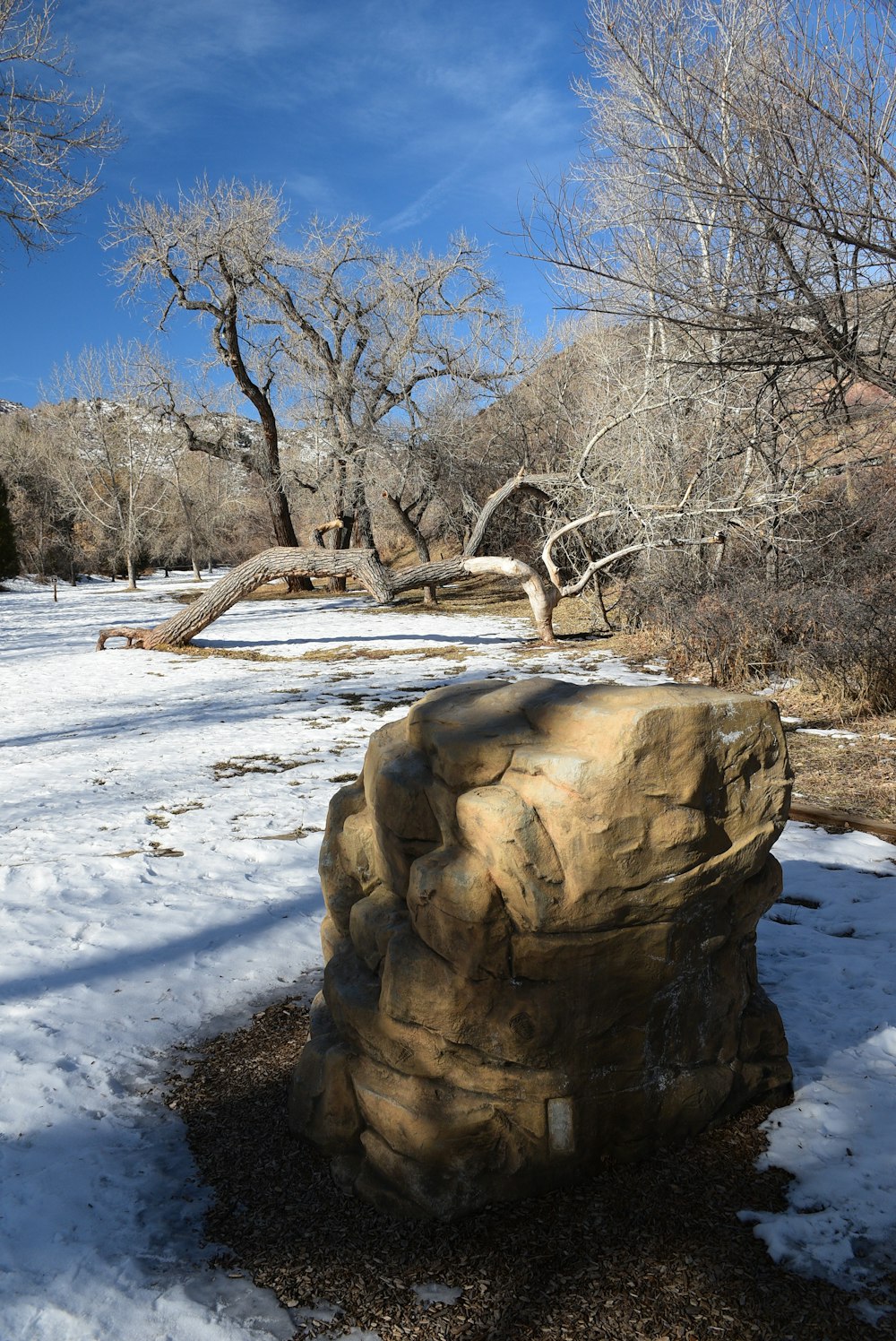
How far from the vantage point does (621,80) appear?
5941 mm

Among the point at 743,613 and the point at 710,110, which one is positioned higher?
the point at 710,110

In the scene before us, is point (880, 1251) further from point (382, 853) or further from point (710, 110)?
point (710, 110)

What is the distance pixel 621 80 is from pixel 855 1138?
655 centimetres

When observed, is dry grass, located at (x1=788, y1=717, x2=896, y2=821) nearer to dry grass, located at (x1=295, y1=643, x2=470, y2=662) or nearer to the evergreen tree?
dry grass, located at (x1=295, y1=643, x2=470, y2=662)

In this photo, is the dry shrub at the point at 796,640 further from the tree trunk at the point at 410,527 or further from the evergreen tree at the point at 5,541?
the evergreen tree at the point at 5,541

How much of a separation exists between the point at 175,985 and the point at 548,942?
195 cm

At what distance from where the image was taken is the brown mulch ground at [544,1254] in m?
1.87

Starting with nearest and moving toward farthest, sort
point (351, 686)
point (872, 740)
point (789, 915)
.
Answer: point (789, 915) → point (872, 740) → point (351, 686)

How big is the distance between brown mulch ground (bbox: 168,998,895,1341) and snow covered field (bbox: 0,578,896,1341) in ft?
0.31

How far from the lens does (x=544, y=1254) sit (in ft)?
6.82

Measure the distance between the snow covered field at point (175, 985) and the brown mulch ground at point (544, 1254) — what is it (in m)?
0.09

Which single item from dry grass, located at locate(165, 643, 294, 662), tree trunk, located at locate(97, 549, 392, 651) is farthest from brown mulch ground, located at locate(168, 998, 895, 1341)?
tree trunk, located at locate(97, 549, 392, 651)

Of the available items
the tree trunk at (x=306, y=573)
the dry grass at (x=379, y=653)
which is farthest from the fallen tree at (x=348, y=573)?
the dry grass at (x=379, y=653)

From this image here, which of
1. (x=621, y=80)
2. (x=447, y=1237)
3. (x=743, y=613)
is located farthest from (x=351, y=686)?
(x=447, y=1237)
